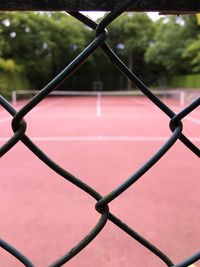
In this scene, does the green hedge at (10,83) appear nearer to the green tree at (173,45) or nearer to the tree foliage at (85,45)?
the tree foliage at (85,45)

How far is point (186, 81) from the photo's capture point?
27875 mm

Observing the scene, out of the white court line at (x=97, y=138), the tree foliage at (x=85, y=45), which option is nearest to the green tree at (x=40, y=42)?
the tree foliage at (x=85, y=45)

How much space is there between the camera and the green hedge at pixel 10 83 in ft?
65.0

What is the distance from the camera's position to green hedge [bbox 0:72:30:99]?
19797 millimetres

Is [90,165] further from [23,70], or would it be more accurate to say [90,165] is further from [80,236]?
[23,70]

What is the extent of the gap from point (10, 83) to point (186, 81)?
43.4ft

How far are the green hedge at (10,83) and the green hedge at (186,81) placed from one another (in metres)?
11.7

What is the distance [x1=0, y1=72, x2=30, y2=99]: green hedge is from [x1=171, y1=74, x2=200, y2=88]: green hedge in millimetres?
11684

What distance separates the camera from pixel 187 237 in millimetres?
2762

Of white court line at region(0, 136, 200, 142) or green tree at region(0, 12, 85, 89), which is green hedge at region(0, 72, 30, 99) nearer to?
green tree at region(0, 12, 85, 89)

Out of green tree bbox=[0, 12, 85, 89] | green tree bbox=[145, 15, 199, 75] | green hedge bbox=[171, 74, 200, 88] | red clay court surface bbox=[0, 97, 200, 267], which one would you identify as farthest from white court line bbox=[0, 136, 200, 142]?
green tree bbox=[145, 15, 199, 75]

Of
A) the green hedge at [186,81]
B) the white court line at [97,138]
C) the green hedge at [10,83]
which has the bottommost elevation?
the green hedge at [186,81]

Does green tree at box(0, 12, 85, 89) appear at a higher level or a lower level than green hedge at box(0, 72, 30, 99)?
higher

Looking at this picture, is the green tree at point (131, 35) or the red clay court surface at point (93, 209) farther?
the green tree at point (131, 35)
